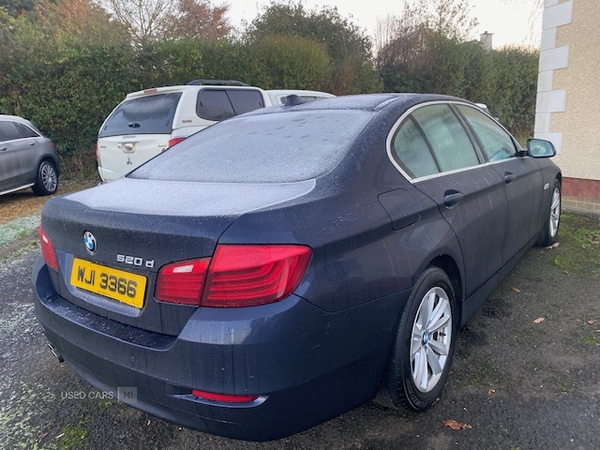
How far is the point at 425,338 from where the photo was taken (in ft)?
7.40

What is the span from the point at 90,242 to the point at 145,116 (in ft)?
16.6

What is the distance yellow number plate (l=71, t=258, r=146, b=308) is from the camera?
177 centimetres

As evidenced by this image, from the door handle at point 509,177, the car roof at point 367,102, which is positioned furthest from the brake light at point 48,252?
the door handle at point 509,177

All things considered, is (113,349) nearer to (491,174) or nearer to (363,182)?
(363,182)

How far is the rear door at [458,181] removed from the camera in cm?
241

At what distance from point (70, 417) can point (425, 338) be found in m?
1.85

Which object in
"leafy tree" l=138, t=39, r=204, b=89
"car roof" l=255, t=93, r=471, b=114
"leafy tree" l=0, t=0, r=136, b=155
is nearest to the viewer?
"car roof" l=255, t=93, r=471, b=114

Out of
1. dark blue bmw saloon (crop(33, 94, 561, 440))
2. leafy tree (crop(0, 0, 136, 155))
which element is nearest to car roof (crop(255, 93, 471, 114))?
dark blue bmw saloon (crop(33, 94, 561, 440))

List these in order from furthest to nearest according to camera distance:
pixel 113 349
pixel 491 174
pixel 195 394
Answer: pixel 491 174
pixel 113 349
pixel 195 394

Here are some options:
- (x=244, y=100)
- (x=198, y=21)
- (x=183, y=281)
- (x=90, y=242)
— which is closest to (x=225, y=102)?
(x=244, y=100)

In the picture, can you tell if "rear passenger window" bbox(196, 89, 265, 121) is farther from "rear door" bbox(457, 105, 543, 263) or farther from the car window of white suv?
"rear door" bbox(457, 105, 543, 263)

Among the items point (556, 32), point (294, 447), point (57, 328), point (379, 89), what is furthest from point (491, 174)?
point (379, 89)

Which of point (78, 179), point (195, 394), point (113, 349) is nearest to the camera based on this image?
point (195, 394)

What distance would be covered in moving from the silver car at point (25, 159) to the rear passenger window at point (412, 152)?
25.4 feet
